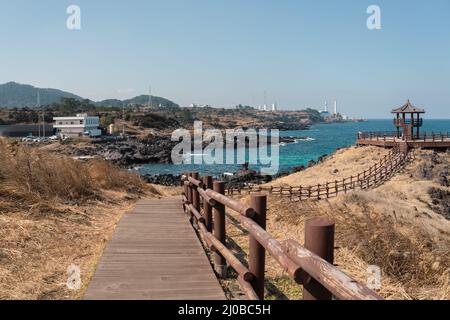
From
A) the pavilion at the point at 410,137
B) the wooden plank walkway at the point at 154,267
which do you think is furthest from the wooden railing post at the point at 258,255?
the pavilion at the point at 410,137

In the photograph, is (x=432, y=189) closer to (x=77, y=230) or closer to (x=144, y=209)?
(x=144, y=209)

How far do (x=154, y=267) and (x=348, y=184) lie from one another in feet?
75.7

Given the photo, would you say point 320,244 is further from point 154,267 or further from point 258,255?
point 154,267

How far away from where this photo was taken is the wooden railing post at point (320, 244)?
2652 millimetres

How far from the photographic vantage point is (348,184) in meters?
26.7

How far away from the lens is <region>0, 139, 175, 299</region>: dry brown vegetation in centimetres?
536

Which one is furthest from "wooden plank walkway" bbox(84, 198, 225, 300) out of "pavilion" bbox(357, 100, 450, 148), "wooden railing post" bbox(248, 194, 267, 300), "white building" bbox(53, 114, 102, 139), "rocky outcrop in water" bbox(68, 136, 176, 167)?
"white building" bbox(53, 114, 102, 139)

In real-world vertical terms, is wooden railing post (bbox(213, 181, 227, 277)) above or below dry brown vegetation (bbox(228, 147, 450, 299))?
above

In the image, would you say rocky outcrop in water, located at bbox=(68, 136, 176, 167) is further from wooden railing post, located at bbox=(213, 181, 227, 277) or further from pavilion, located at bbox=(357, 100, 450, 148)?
wooden railing post, located at bbox=(213, 181, 227, 277)

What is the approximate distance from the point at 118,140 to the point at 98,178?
239ft

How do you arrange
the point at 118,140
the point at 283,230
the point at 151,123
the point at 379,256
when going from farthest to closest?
1. the point at 151,123
2. the point at 118,140
3. the point at 283,230
4. the point at 379,256

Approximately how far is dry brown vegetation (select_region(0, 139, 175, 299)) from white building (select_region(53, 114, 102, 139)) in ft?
252
